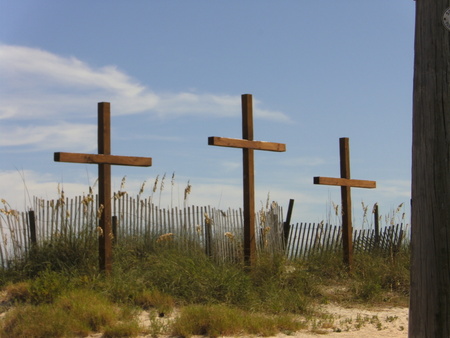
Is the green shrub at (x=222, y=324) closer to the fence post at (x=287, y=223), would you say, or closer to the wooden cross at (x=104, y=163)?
the wooden cross at (x=104, y=163)

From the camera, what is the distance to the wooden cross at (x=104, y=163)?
10.1 m

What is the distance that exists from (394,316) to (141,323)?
397 cm

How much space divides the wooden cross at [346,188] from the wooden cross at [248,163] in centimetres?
219

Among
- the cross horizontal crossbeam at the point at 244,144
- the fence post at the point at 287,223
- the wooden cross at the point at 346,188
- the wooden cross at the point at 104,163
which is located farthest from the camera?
the fence post at the point at 287,223

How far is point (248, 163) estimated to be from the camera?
11.4 meters

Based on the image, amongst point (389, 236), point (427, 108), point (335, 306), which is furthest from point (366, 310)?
point (427, 108)

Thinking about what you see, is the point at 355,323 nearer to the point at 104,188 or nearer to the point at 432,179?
the point at 432,179

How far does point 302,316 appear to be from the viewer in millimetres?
8820

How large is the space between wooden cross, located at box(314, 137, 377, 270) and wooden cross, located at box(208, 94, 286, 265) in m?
2.19

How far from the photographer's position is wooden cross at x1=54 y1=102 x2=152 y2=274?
10.1 metres

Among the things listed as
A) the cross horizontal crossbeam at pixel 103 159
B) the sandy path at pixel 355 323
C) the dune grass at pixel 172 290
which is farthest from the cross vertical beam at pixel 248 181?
the sandy path at pixel 355 323

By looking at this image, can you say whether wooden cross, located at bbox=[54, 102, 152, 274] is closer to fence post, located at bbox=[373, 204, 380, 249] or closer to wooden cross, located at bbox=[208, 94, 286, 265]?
wooden cross, located at bbox=[208, 94, 286, 265]

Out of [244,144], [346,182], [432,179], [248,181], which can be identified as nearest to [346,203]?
[346,182]

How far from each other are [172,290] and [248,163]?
3.18m
